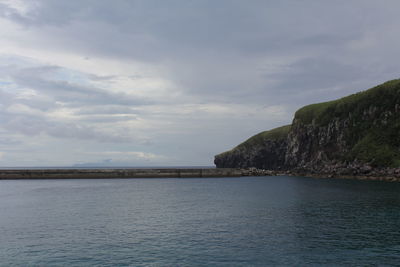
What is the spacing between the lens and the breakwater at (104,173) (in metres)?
167

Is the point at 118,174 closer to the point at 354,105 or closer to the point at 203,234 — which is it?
the point at 354,105

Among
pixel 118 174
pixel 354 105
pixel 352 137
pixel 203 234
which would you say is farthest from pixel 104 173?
pixel 203 234

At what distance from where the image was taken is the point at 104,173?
17488 cm

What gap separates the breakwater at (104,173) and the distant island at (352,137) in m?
37.5

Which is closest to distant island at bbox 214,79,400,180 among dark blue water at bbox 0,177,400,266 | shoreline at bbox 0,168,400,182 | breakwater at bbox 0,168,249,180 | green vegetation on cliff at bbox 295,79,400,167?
green vegetation on cliff at bbox 295,79,400,167

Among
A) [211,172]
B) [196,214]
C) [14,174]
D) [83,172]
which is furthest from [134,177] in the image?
[196,214]

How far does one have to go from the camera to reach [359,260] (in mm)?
29828

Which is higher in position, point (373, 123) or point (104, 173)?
point (373, 123)

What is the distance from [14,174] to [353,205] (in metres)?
164

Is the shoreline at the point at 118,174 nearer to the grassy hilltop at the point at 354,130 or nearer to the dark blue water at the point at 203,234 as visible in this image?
the grassy hilltop at the point at 354,130

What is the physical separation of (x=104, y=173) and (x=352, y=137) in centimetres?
12685

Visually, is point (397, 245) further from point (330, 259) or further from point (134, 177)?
point (134, 177)

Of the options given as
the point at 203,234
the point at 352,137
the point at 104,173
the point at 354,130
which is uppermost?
the point at 354,130

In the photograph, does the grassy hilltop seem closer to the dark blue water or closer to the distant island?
the distant island
